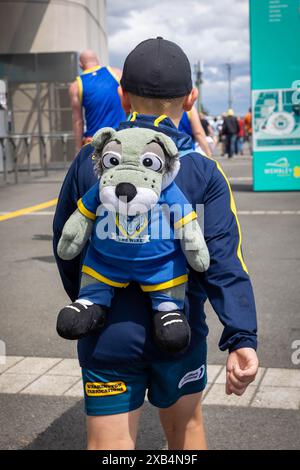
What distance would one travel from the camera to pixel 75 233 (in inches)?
87.4

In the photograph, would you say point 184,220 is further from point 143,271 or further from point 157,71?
point 157,71

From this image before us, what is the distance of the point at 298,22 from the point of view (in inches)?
528

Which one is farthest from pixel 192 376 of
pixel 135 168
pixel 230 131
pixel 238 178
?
pixel 230 131

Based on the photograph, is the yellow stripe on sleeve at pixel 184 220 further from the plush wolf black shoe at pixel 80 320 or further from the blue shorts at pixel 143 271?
the plush wolf black shoe at pixel 80 320

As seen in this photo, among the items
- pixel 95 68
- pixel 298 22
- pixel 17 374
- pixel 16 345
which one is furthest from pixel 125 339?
pixel 298 22

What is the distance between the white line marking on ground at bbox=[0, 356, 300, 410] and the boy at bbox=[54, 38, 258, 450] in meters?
1.72

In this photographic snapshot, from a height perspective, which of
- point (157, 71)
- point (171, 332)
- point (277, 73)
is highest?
point (277, 73)

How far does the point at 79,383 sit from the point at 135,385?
6.73 feet

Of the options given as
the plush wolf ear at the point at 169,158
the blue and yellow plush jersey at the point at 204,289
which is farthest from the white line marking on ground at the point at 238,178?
the plush wolf ear at the point at 169,158

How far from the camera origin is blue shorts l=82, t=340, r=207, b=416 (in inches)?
86.3

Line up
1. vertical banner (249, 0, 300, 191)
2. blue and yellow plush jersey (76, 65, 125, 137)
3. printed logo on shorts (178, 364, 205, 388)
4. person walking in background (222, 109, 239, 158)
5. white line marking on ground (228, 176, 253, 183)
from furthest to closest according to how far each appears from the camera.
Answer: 1. person walking in background (222, 109, 239, 158)
2. white line marking on ground (228, 176, 253, 183)
3. vertical banner (249, 0, 300, 191)
4. blue and yellow plush jersey (76, 65, 125, 137)
5. printed logo on shorts (178, 364, 205, 388)

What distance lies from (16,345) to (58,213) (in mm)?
2767

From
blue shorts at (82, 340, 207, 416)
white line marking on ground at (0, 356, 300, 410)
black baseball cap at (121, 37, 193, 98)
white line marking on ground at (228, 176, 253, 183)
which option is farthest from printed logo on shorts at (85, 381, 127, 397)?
white line marking on ground at (228, 176, 253, 183)

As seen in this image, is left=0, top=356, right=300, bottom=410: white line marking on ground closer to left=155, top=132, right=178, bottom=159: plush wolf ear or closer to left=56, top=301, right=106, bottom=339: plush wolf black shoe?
left=56, top=301, right=106, bottom=339: plush wolf black shoe
